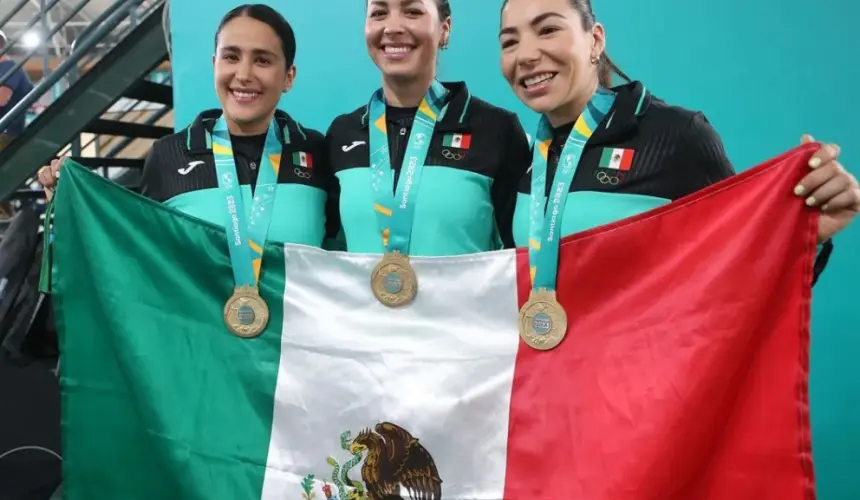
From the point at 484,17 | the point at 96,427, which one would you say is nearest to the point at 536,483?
the point at 96,427

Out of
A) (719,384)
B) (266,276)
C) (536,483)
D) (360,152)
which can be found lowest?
(536,483)

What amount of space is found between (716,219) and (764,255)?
0.10 meters

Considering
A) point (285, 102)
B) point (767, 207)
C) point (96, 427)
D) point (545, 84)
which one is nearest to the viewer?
point (767, 207)

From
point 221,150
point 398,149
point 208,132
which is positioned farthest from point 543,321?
point 208,132

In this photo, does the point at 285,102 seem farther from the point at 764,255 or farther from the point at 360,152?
the point at 764,255

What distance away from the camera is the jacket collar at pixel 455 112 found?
1.63 meters

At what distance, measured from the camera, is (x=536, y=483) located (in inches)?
53.1

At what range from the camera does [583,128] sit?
1.40m

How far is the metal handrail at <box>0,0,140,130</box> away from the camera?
326 cm

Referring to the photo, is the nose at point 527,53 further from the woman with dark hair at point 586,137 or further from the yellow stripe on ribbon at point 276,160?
the yellow stripe on ribbon at point 276,160

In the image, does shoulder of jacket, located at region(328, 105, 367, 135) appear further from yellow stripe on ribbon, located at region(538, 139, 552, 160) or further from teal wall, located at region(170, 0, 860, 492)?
teal wall, located at region(170, 0, 860, 492)

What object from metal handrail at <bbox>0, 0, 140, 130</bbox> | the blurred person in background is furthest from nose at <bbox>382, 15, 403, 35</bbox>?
the blurred person in background

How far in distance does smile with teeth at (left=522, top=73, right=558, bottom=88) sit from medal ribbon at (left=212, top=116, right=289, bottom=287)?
0.64 m

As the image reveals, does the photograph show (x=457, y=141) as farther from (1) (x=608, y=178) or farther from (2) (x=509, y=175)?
(1) (x=608, y=178)
